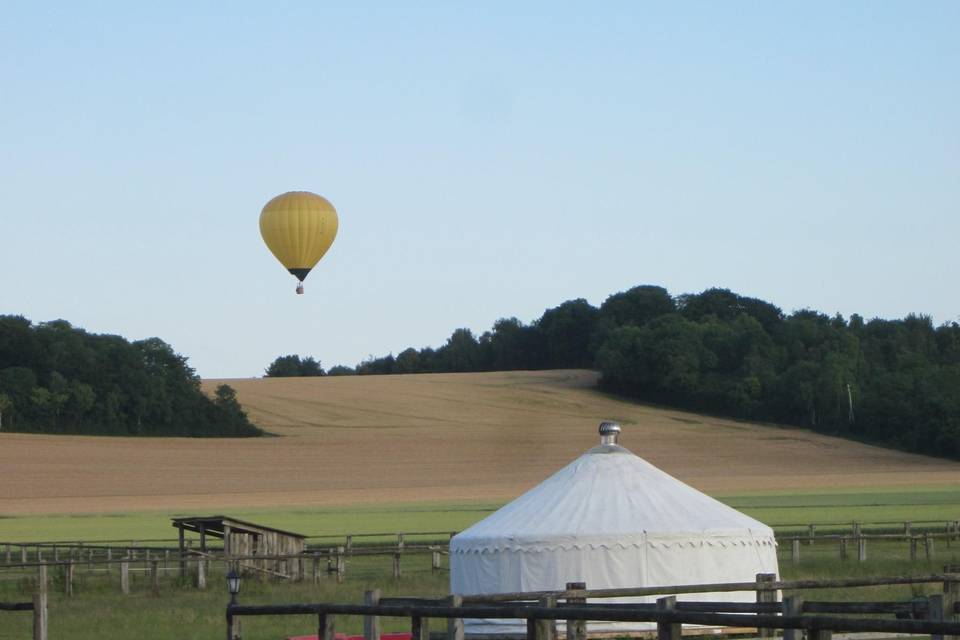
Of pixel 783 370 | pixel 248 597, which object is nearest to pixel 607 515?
pixel 248 597

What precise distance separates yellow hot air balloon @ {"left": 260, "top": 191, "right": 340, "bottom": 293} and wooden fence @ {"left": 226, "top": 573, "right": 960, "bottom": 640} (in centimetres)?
2885

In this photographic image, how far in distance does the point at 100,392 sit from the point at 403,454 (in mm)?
18736

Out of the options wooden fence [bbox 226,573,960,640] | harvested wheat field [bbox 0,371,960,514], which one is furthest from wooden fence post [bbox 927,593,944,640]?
harvested wheat field [bbox 0,371,960,514]

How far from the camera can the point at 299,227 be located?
43.0m

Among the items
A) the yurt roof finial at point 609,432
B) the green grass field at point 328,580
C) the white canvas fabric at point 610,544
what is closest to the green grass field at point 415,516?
the green grass field at point 328,580

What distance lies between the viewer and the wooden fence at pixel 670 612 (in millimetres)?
8781

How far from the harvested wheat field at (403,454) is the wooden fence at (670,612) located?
4512 centimetres

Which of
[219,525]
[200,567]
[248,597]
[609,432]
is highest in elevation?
[609,432]

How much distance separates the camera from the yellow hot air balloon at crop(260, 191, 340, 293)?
4303 centimetres

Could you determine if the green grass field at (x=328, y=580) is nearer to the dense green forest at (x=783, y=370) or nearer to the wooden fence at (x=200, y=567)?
the wooden fence at (x=200, y=567)

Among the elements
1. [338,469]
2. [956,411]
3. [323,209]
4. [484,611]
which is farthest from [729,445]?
[484,611]

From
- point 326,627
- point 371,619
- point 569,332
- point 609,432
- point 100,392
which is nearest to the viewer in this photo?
point 326,627

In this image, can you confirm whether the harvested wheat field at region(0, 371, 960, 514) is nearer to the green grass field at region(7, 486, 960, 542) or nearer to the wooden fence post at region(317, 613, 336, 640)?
the green grass field at region(7, 486, 960, 542)

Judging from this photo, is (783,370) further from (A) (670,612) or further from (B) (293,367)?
(A) (670,612)
